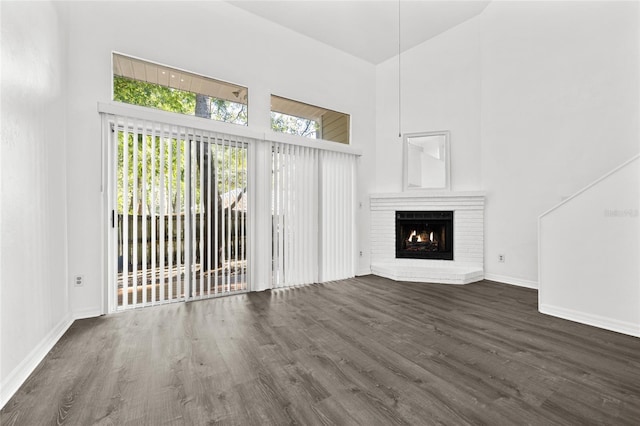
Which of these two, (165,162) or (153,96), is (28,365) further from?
(153,96)

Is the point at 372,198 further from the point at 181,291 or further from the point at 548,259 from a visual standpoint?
the point at 181,291

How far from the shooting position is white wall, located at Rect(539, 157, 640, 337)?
8.67 ft

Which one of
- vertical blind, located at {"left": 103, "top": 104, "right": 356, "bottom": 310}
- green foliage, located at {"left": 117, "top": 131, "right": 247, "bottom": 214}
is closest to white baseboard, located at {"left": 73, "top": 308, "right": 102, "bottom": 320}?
vertical blind, located at {"left": 103, "top": 104, "right": 356, "bottom": 310}

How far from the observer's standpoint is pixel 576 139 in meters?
3.87

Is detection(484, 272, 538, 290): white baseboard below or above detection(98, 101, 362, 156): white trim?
below

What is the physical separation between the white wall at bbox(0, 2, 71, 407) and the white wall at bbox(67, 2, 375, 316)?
7.9 inches

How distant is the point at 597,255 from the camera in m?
2.84

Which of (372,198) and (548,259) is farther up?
(372,198)

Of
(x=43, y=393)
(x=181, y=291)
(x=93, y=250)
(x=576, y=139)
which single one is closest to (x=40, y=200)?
(x=93, y=250)

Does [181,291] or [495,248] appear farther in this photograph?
[495,248]

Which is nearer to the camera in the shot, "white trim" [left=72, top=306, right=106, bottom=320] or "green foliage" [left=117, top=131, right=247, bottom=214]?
"white trim" [left=72, top=306, right=106, bottom=320]

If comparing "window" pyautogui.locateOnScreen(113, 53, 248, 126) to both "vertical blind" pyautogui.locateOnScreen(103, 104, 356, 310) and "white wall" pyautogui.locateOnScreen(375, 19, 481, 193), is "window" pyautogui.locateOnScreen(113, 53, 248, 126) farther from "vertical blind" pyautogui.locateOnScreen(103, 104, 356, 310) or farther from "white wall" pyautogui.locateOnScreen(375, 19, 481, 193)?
"white wall" pyautogui.locateOnScreen(375, 19, 481, 193)

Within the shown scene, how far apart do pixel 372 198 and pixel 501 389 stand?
3917mm

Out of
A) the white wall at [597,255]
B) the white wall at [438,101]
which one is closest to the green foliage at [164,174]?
the white wall at [438,101]
